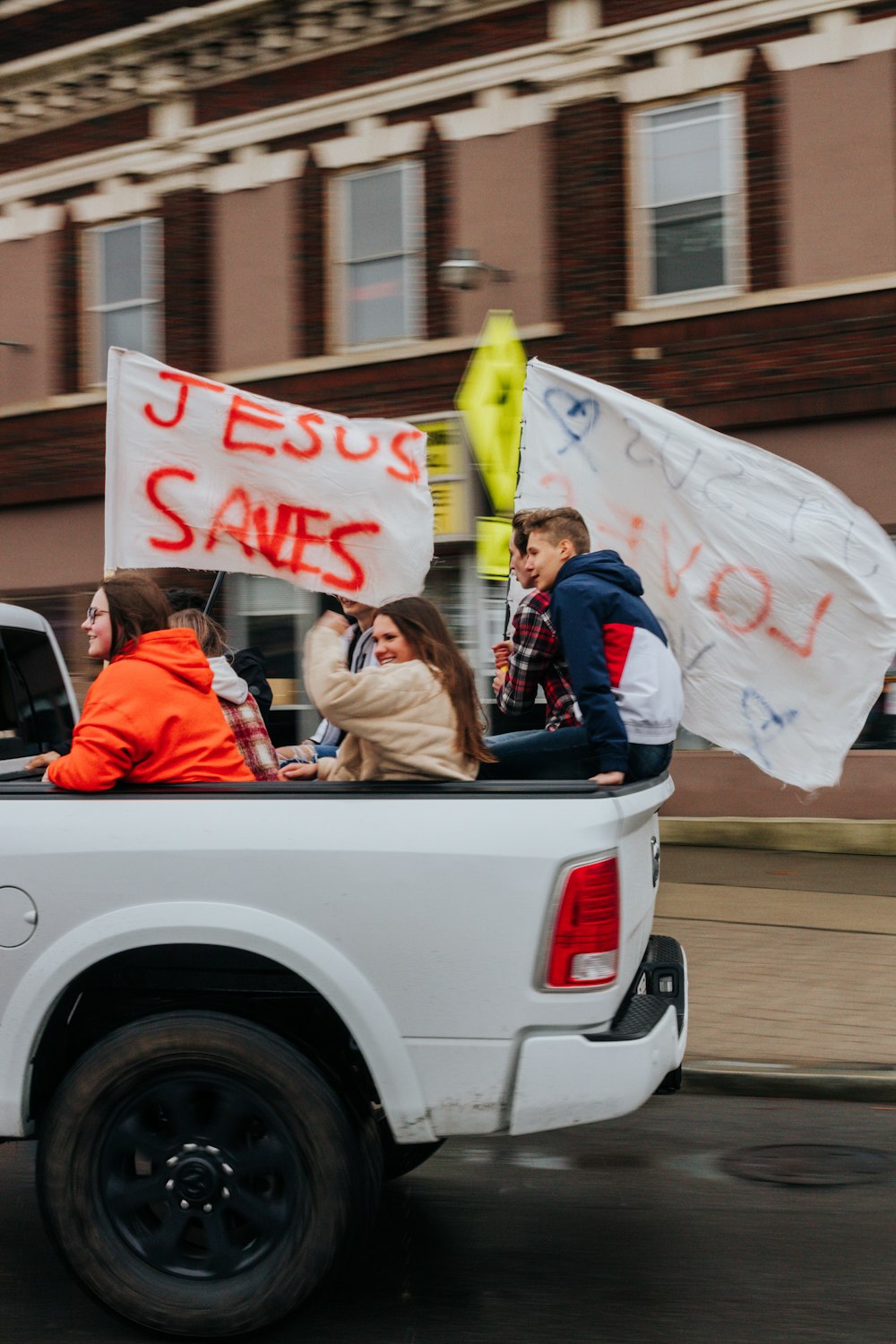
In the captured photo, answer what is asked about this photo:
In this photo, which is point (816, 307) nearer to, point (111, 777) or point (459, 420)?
point (459, 420)

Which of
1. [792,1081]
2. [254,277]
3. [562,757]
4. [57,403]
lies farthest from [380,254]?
[562,757]

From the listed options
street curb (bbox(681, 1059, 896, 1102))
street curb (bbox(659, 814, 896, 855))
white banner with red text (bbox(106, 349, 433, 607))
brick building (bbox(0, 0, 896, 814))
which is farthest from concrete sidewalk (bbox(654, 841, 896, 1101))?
white banner with red text (bbox(106, 349, 433, 607))

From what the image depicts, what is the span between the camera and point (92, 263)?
16.2 m

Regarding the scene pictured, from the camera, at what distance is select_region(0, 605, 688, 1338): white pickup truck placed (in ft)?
11.4

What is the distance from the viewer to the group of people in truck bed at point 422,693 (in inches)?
154

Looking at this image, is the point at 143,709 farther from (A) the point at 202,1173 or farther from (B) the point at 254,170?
(B) the point at 254,170

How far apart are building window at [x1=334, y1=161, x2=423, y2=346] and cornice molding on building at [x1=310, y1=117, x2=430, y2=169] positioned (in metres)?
0.12

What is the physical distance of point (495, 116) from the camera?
1353 cm

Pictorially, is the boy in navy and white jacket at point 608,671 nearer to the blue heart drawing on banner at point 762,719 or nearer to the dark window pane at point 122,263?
the blue heart drawing on banner at point 762,719

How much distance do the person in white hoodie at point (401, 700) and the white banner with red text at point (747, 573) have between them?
1.35m

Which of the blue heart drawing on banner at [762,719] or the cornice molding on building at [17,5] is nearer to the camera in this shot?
the blue heart drawing on banner at [762,719]

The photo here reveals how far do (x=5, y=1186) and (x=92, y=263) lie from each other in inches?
514

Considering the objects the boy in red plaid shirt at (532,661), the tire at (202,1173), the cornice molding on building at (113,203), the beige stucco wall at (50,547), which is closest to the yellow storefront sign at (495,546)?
the boy in red plaid shirt at (532,661)

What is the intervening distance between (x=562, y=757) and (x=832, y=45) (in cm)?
926
